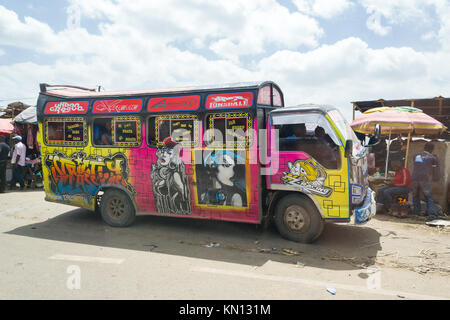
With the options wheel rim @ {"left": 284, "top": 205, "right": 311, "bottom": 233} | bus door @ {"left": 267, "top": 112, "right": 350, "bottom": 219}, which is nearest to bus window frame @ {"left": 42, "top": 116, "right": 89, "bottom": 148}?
bus door @ {"left": 267, "top": 112, "right": 350, "bottom": 219}

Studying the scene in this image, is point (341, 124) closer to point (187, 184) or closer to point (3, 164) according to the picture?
point (187, 184)

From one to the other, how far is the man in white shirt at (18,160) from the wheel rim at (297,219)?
10796 mm

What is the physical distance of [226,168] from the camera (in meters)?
6.55

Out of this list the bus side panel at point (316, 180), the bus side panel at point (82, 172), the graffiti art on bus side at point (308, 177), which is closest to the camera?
the bus side panel at point (316, 180)

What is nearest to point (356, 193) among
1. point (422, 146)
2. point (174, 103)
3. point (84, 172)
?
point (174, 103)

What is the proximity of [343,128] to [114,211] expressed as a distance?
4.99 metres

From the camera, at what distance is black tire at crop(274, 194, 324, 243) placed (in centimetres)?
620

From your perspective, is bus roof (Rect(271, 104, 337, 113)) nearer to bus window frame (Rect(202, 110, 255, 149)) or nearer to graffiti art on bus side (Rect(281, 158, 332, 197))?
bus window frame (Rect(202, 110, 255, 149))

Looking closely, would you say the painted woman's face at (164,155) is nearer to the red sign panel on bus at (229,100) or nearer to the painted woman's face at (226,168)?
the painted woman's face at (226,168)

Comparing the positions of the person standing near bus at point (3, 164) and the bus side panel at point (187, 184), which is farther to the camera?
the person standing near bus at point (3, 164)

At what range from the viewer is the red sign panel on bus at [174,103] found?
6.71 m

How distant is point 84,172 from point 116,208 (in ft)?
3.46

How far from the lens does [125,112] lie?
7289 mm

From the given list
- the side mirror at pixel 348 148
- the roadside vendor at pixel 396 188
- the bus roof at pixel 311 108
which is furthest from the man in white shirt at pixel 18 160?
the roadside vendor at pixel 396 188
